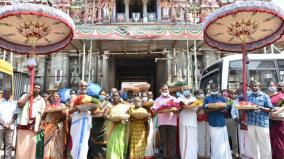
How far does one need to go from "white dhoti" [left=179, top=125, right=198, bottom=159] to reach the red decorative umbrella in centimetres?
113

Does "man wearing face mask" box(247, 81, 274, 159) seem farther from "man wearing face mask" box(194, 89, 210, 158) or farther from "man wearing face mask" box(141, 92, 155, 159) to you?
"man wearing face mask" box(141, 92, 155, 159)

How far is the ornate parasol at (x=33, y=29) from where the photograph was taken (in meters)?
5.32

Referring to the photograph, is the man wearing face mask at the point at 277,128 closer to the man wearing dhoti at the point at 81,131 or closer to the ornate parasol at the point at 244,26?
the ornate parasol at the point at 244,26

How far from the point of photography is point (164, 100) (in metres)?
5.89

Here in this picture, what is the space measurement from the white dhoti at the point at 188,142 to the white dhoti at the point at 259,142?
115 cm

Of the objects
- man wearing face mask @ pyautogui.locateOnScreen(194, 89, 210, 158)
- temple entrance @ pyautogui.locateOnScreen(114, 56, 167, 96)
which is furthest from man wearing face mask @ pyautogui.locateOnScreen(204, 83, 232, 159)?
temple entrance @ pyautogui.locateOnScreen(114, 56, 167, 96)

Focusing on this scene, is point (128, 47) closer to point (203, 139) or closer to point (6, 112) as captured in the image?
point (203, 139)

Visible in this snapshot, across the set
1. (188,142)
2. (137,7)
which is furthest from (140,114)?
(137,7)

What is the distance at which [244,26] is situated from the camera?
6207 millimetres

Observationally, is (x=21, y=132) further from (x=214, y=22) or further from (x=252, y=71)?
(x=252, y=71)

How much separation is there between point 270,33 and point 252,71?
255 centimetres

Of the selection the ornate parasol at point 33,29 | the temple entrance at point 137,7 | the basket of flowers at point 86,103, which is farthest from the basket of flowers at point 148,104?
the temple entrance at point 137,7

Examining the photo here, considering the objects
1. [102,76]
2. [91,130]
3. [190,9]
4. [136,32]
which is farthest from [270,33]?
[190,9]

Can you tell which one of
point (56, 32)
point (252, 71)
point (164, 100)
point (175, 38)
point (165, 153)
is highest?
point (175, 38)
